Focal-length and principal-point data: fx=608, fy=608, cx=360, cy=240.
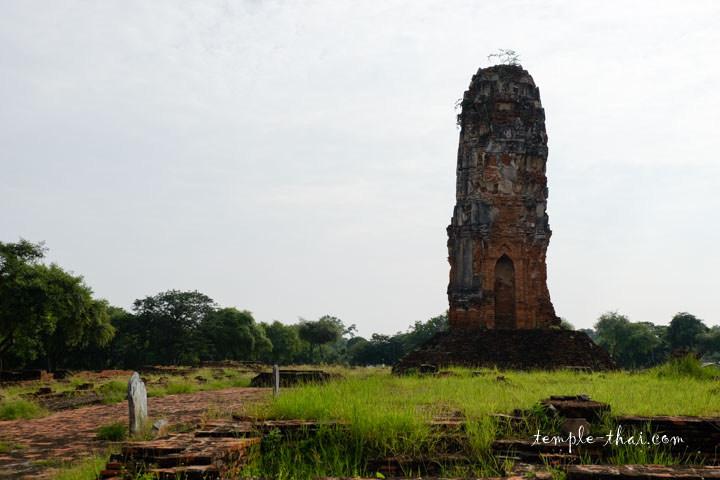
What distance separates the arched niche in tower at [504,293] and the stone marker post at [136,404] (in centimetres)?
1573

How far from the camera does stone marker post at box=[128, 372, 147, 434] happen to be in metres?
7.58

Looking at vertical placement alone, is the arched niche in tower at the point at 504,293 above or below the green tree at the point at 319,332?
above

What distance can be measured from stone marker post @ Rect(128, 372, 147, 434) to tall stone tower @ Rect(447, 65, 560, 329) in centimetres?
1490

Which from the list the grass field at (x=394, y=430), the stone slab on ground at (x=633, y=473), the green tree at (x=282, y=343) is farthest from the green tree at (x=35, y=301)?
the green tree at (x=282, y=343)

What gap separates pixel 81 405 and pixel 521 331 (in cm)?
1330

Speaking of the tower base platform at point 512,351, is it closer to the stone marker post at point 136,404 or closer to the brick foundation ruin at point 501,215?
the brick foundation ruin at point 501,215

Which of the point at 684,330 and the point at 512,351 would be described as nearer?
the point at 512,351

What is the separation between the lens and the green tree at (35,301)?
2355 centimetres

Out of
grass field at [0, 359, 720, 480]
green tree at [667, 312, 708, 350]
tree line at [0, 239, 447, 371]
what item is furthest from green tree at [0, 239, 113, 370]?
green tree at [667, 312, 708, 350]

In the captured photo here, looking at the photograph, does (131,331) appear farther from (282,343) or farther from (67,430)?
(67,430)

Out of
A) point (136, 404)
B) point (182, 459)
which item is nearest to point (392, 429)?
point (182, 459)

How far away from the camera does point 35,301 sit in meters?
23.8

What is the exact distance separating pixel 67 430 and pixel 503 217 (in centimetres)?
1613

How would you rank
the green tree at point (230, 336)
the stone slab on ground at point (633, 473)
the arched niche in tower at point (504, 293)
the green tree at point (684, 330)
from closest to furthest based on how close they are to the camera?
the stone slab on ground at point (633, 473), the arched niche in tower at point (504, 293), the green tree at point (684, 330), the green tree at point (230, 336)
